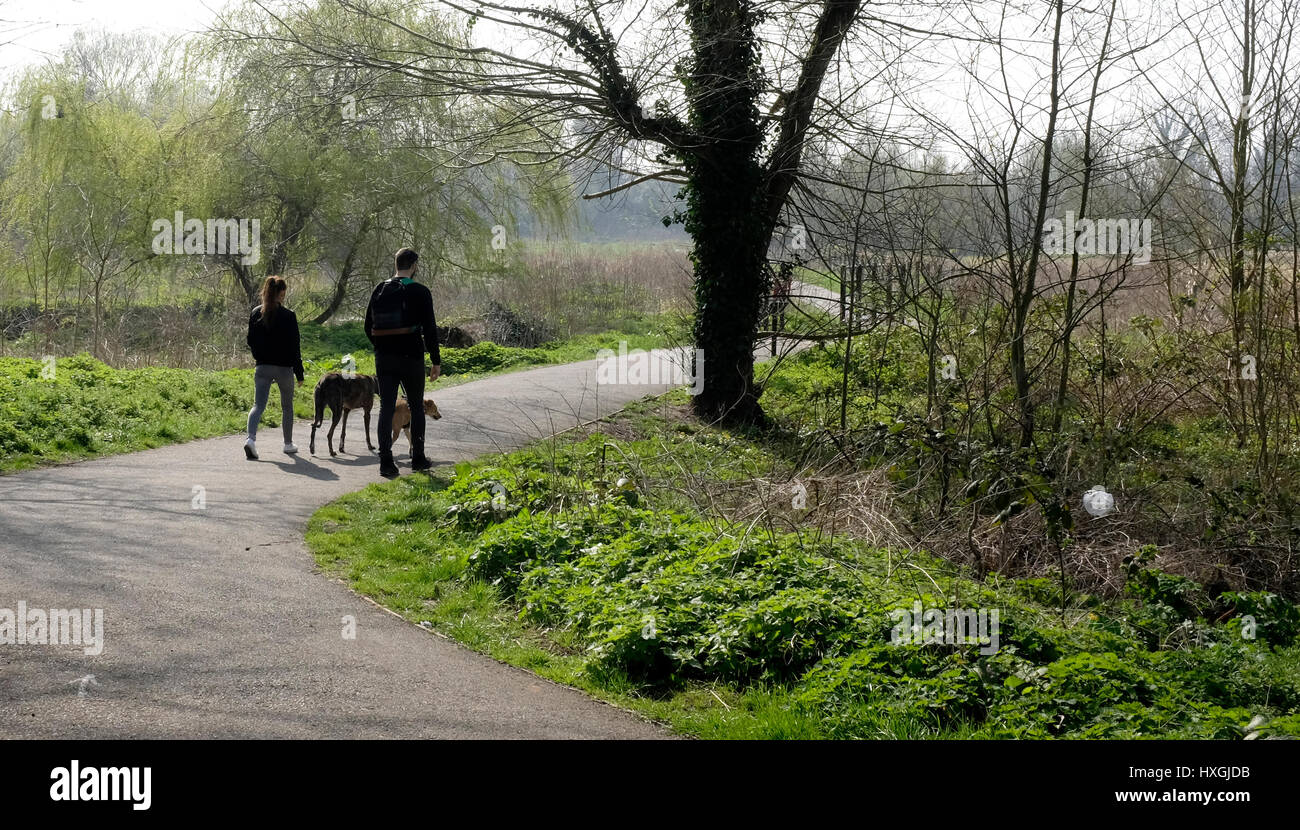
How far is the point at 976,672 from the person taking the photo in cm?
521

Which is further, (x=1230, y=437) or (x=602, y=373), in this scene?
(x=602, y=373)

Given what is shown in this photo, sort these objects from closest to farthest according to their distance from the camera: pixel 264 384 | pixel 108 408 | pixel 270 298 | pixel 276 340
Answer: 1. pixel 270 298
2. pixel 276 340
3. pixel 264 384
4. pixel 108 408

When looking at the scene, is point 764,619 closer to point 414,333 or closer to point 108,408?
point 414,333

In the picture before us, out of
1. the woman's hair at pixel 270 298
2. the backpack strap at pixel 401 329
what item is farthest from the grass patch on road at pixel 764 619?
the woman's hair at pixel 270 298

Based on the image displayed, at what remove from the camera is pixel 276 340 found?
11984 mm

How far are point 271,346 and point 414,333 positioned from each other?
1963 mm

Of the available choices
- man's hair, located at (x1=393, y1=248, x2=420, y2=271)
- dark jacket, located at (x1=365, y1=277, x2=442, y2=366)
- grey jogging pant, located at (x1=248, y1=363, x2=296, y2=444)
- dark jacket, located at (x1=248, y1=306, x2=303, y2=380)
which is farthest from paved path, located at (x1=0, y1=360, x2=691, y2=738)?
man's hair, located at (x1=393, y1=248, x2=420, y2=271)

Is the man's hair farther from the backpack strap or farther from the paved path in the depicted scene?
the paved path

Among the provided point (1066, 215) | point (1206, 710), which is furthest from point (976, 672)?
point (1066, 215)

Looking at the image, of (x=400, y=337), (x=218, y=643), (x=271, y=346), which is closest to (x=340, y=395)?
(x=271, y=346)

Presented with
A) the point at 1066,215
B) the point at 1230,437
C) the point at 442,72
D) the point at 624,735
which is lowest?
the point at 624,735
